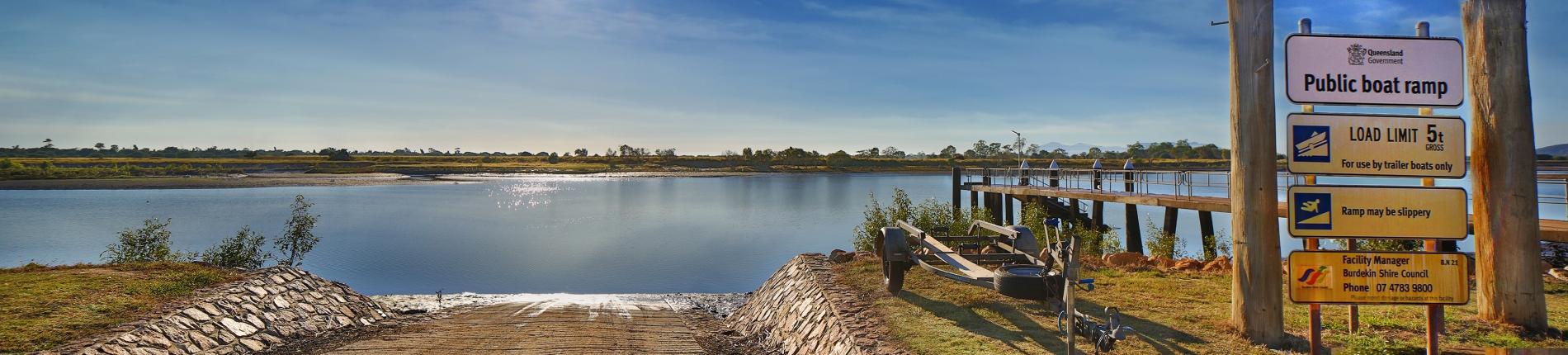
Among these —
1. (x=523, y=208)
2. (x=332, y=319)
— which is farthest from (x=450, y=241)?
(x=332, y=319)

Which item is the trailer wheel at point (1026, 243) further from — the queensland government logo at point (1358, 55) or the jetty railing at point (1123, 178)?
the jetty railing at point (1123, 178)

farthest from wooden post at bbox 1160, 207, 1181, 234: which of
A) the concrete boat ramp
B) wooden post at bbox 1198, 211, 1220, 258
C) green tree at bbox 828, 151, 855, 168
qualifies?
green tree at bbox 828, 151, 855, 168

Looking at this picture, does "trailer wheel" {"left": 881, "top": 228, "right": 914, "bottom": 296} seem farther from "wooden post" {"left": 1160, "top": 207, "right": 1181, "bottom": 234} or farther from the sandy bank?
the sandy bank

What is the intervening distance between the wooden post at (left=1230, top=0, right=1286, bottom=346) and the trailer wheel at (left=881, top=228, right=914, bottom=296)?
4178 millimetres

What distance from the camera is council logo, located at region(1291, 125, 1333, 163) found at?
6840 millimetres

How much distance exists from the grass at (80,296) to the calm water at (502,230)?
31.0 ft

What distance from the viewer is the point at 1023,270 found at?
846 cm

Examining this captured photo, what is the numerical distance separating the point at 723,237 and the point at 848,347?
28821 millimetres

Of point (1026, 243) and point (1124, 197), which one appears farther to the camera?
point (1124, 197)

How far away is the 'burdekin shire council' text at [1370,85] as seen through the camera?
7.00 metres

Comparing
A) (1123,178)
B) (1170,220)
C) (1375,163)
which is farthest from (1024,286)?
(1123,178)

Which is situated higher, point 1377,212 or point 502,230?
point 1377,212

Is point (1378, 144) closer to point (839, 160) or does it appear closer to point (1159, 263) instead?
point (1159, 263)

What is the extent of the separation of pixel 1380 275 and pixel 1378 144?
47.3 inches
